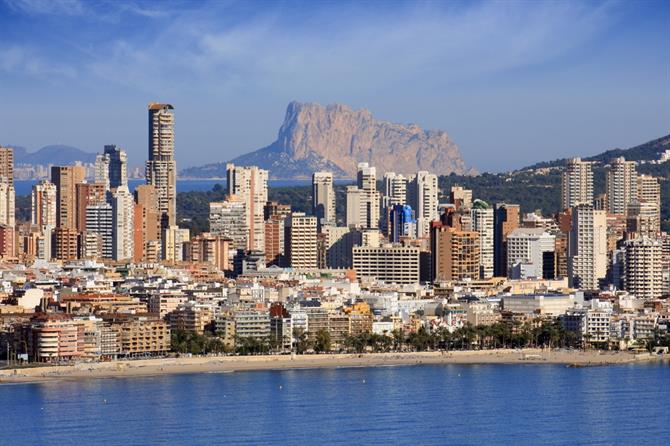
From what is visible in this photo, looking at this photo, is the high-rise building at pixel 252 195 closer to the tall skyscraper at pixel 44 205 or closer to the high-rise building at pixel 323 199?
the high-rise building at pixel 323 199

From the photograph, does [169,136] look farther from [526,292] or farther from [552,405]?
[552,405]

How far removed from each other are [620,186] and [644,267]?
22.6 meters

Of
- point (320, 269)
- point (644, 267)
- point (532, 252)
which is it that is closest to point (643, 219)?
point (532, 252)

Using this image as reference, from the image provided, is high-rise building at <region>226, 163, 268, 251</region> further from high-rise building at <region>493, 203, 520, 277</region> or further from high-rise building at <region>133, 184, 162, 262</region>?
high-rise building at <region>493, 203, 520, 277</region>

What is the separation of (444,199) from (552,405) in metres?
60.0

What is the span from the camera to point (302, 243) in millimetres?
78812

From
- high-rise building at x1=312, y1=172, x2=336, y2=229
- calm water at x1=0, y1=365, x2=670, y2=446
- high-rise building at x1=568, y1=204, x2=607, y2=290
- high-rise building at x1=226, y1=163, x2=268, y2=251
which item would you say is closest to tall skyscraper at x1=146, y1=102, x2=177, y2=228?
high-rise building at x1=226, y1=163, x2=268, y2=251

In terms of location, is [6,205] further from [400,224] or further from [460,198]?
[460,198]

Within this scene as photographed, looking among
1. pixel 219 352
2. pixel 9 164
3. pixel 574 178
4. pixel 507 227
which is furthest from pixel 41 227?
pixel 219 352

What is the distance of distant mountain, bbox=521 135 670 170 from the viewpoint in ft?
375

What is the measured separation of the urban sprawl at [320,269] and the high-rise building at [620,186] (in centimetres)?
8

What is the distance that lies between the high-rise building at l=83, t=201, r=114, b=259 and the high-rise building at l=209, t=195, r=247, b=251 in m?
4.77

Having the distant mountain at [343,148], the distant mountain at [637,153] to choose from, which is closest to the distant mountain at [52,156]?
the distant mountain at [343,148]

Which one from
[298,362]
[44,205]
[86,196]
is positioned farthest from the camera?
[44,205]
